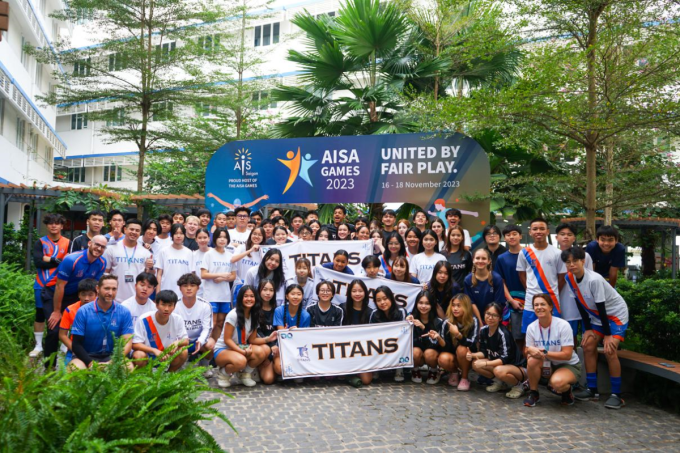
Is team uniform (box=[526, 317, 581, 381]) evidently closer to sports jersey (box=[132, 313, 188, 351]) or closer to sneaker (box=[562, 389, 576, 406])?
sneaker (box=[562, 389, 576, 406])

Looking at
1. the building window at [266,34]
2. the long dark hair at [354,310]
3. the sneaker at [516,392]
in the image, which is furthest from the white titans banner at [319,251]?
the building window at [266,34]

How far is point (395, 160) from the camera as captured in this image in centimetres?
991

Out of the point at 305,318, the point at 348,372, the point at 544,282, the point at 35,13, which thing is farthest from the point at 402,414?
the point at 35,13

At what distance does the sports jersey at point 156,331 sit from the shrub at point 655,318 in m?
5.38

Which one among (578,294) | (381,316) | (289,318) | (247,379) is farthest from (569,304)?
(247,379)

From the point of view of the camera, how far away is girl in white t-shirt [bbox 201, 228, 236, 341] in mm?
7416

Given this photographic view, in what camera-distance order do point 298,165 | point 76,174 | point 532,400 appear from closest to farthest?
point 532,400 < point 298,165 < point 76,174

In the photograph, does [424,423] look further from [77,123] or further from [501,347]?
[77,123]

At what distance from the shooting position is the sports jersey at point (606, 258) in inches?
255

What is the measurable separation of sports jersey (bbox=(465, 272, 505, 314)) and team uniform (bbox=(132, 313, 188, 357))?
139 inches

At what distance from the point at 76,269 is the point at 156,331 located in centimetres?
143

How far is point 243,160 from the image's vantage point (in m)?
11.3

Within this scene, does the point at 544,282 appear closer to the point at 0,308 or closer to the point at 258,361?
the point at 258,361

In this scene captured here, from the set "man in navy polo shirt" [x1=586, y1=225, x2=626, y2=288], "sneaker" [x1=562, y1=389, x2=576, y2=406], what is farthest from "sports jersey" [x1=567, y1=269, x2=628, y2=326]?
"sneaker" [x1=562, y1=389, x2=576, y2=406]
